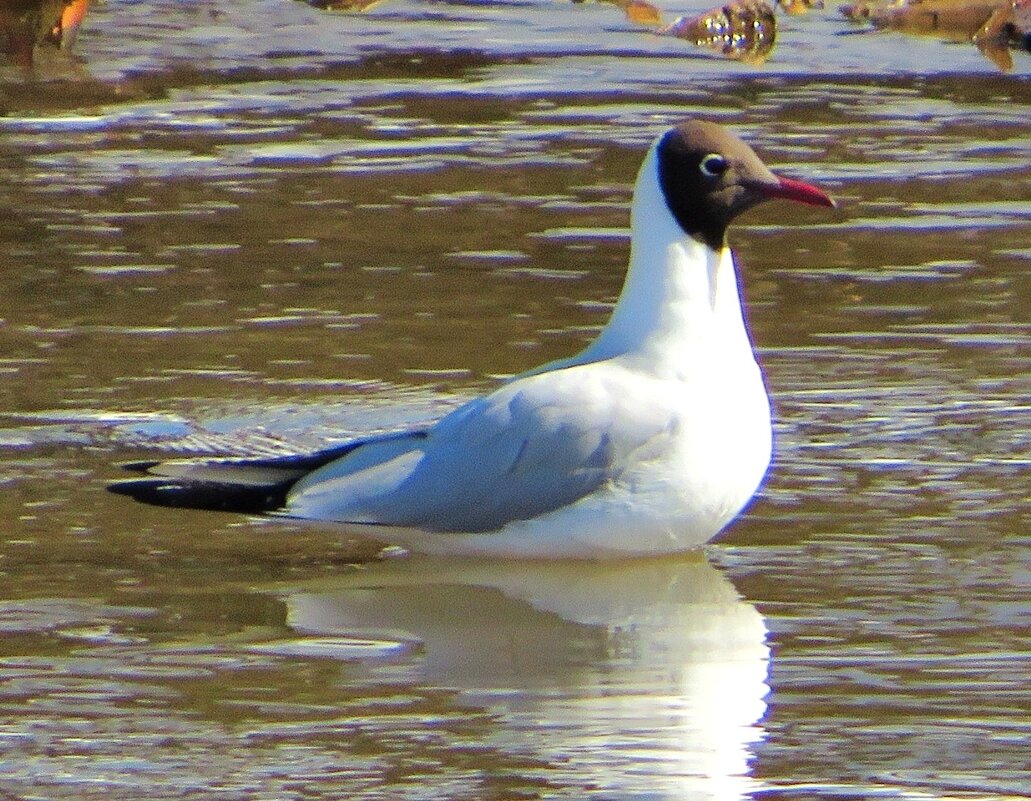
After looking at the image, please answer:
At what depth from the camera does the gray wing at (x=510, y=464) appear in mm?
5473

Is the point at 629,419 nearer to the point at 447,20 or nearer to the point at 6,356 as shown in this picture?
the point at 6,356

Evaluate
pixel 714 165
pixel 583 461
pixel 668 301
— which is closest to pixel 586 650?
pixel 583 461

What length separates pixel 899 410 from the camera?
6.54 metres

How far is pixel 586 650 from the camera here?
4.94 metres

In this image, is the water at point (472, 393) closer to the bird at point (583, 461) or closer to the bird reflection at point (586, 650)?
the bird reflection at point (586, 650)

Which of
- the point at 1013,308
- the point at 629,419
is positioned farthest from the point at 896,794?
the point at 1013,308

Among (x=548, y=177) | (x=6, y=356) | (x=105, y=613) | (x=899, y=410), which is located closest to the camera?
(x=105, y=613)

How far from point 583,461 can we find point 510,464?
0.18 metres

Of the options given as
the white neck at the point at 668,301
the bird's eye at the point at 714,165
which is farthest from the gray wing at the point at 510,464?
the bird's eye at the point at 714,165

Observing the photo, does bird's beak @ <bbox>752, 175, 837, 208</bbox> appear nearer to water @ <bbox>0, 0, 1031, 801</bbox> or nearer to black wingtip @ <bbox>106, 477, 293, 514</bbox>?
water @ <bbox>0, 0, 1031, 801</bbox>

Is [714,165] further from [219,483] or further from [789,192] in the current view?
[219,483]

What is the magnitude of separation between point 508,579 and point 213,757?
140 centimetres

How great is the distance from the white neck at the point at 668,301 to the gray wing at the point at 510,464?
→ 0.53ft

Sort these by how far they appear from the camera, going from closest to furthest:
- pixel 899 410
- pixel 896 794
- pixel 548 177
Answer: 1. pixel 896 794
2. pixel 899 410
3. pixel 548 177
